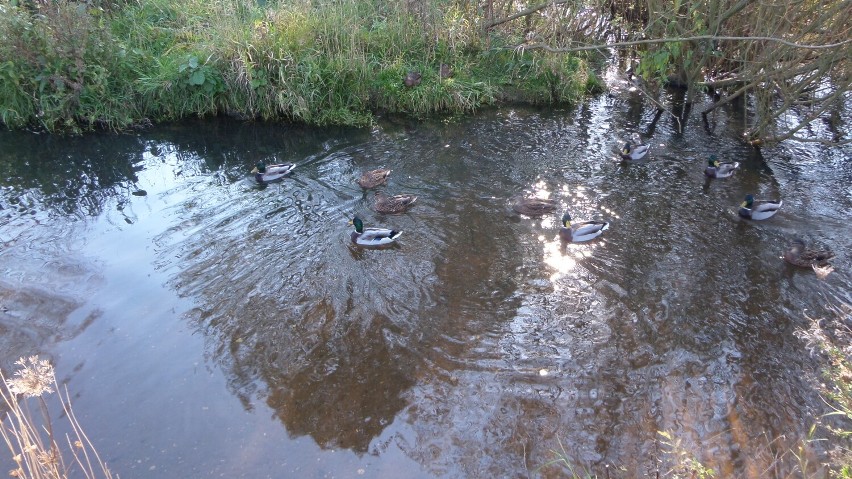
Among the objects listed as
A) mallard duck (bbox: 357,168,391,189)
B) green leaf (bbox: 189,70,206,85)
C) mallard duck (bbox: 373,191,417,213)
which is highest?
green leaf (bbox: 189,70,206,85)

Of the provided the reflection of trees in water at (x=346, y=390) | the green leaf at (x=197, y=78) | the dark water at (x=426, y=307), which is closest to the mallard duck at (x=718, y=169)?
the dark water at (x=426, y=307)

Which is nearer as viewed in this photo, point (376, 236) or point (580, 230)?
point (580, 230)

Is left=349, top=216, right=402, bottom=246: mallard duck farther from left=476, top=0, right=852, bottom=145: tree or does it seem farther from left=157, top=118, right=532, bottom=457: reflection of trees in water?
left=476, top=0, right=852, bottom=145: tree

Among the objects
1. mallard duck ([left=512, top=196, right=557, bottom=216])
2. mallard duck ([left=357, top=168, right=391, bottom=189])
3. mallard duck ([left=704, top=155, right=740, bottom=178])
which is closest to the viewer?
mallard duck ([left=512, top=196, right=557, bottom=216])

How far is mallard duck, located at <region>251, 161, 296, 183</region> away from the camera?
800 cm

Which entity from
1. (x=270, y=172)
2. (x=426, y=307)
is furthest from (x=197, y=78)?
(x=426, y=307)

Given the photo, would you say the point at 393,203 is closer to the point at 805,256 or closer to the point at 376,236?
the point at 376,236

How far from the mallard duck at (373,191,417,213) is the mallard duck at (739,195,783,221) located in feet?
13.1

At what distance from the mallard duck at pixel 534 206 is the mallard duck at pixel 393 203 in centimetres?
132

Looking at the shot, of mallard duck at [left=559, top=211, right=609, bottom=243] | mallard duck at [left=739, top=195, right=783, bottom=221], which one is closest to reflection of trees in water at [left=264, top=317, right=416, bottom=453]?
mallard duck at [left=559, top=211, right=609, bottom=243]

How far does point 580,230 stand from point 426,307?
207 cm

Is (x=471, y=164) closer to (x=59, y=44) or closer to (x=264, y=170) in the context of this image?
(x=264, y=170)

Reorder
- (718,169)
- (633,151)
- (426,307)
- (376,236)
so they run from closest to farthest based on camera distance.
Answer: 1. (426,307)
2. (376,236)
3. (718,169)
4. (633,151)

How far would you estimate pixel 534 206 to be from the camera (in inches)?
277
